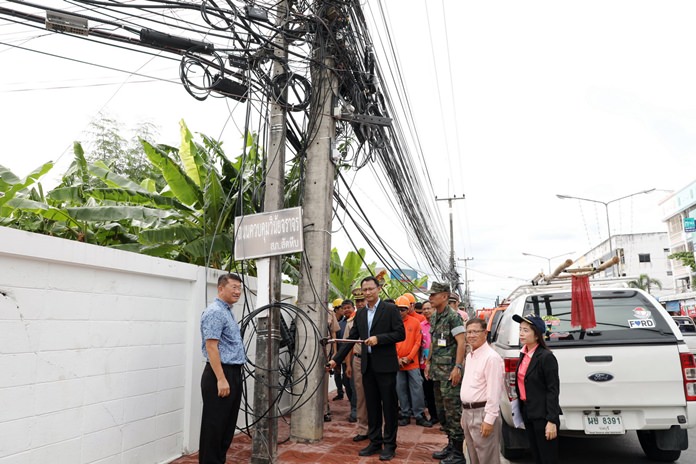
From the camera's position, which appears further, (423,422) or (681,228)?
(681,228)

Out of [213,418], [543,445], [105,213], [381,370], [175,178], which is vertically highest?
[175,178]

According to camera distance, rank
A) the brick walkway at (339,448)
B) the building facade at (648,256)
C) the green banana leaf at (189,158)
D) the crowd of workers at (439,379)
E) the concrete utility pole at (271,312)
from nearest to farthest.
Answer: the crowd of workers at (439,379), the concrete utility pole at (271,312), the brick walkway at (339,448), the green banana leaf at (189,158), the building facade at (648,256)

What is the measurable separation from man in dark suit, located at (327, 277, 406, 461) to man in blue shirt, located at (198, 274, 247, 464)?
1539mm

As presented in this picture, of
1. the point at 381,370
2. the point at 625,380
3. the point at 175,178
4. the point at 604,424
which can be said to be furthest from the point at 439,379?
the point at 175,178

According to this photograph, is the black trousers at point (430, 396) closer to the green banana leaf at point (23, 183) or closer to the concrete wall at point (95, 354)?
the concrete wall at point (95, 354)

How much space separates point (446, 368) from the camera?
5578 millimetres

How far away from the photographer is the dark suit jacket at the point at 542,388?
4.11 meters

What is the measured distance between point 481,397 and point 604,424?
1448mm

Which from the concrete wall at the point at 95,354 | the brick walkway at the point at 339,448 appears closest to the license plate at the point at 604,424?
the brick walkway at the point at 339,448

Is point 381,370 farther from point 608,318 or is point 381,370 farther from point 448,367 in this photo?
point 608,318

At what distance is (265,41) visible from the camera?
5.59 meters

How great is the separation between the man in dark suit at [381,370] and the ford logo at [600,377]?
74.7 inches

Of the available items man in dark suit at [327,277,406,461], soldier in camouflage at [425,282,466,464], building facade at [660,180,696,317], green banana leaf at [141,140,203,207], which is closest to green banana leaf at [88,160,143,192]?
green banana leaf at [141,140,203,207]

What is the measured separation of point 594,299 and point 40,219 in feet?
29.0
